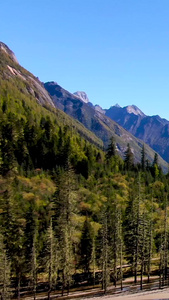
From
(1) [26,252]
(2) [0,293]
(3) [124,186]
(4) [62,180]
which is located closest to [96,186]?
(3) [124,186]

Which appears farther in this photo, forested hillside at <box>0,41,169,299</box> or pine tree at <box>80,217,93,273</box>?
pine tree at <box>80,217,93,273</box>

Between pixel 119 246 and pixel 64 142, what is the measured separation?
213 feet

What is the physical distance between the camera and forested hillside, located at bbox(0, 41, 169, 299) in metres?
58.5

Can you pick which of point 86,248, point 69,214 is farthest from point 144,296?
point 69,214

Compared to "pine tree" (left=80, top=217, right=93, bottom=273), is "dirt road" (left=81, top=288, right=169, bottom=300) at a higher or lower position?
lower

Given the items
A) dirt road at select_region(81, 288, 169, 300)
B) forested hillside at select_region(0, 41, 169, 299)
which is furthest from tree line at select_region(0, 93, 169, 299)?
dirt road at select_region(81, 288, 169, 300)

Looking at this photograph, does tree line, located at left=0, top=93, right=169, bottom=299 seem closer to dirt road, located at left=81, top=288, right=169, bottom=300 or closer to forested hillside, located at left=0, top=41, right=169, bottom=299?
forested hillside, located at left=0, top=41, right=169, bottom=299

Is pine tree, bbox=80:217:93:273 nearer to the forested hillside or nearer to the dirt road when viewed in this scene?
the forested hillside

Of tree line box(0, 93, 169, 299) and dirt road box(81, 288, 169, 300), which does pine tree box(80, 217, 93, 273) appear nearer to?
tree line box(0, 93, 169, 299)

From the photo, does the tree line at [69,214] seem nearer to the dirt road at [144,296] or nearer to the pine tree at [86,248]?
the pine tree at [86,248]

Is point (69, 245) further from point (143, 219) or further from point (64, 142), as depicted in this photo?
point (64, 142)

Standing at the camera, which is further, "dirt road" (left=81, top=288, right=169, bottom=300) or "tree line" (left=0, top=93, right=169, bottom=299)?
"tree line" (left=0, top=93, right=169, bottom=299)

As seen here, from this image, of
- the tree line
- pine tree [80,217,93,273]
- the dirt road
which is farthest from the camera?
pine tree [80,217,93,273]

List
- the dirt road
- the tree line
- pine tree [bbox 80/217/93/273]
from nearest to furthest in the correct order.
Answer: the dirt road < the tree line < pine tree [bbox 80/217/93/273]
